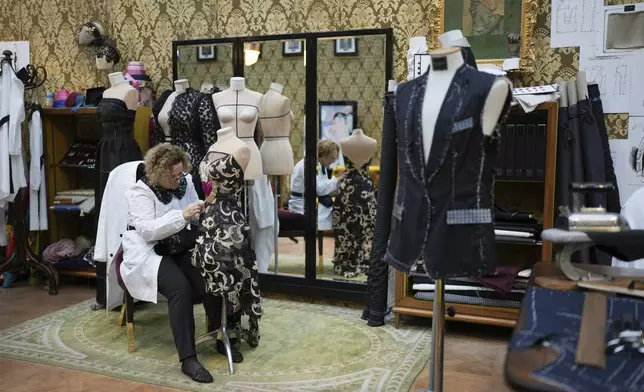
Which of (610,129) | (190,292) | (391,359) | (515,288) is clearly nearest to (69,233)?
(190,292)

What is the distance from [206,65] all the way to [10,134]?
1.63 metres

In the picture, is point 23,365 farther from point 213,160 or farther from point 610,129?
point 610,129

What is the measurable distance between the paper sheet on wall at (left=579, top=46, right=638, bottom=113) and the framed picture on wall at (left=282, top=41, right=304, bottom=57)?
190 centimetres

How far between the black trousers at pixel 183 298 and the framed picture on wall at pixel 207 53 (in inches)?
74.3

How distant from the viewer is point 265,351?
358 cm

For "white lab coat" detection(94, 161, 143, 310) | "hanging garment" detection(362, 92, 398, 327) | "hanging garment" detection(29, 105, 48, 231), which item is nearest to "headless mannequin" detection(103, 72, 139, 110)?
"white lab coat" detection(94, 161, 143, 310)

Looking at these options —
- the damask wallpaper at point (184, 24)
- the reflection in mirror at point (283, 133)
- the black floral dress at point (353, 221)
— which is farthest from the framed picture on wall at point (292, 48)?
the black floral dress at point (353, 221)

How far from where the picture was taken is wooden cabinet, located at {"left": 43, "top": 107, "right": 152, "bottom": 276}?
5.02 m

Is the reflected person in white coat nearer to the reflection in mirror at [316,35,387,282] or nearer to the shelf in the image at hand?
the reflection in mirror at [316,35,387,282]

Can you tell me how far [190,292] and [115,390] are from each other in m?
0.61

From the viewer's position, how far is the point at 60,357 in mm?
3488

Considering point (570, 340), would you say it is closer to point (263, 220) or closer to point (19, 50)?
point (263, 220)

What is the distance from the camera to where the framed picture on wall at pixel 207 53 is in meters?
4.73

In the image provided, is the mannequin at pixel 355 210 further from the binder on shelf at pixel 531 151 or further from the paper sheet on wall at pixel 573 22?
the paper sheet on wall at pixel 573 22
